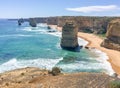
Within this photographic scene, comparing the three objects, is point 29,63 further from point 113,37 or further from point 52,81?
point 113,37

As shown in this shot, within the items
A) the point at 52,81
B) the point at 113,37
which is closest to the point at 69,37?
the point at 113,37

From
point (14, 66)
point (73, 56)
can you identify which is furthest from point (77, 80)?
point (73, 56)

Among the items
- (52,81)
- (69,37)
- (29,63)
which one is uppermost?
(52,81)

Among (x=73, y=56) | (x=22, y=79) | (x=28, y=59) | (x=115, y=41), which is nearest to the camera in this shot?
(x=22, y=79)

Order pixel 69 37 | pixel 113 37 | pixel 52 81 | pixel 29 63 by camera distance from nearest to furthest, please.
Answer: pixel 52 81
pixel 29 63
pixel 113 37
pixel 69 37

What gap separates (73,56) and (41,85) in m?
33.7

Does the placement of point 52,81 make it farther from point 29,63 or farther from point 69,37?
point 69,37

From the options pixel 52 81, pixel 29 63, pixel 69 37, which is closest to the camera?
pixel 52 81

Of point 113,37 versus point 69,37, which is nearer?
point 113,37

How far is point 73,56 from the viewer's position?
166 ft

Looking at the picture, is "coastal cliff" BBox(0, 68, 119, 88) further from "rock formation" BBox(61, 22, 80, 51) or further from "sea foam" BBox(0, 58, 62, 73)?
"rock formation" BBox(61, 22, 80, 51)

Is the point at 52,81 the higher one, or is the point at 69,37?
the point at 52,81

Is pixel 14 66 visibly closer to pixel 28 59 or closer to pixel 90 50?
pixel 28 59

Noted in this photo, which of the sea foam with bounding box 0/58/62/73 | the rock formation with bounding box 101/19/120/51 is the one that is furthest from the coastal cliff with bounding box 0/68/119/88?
the rock formation with bounding box 101/19/120/51
